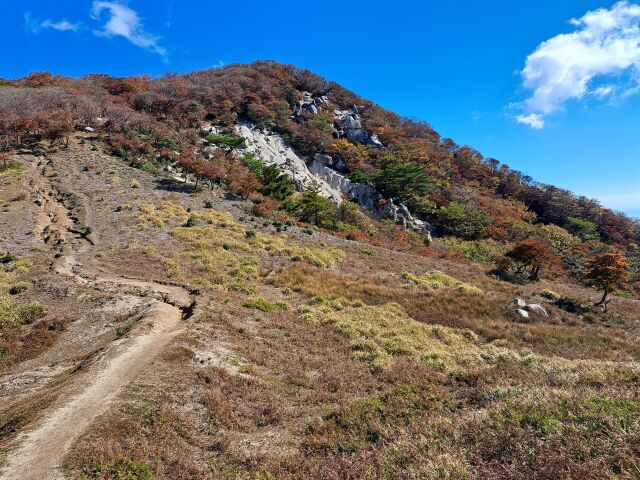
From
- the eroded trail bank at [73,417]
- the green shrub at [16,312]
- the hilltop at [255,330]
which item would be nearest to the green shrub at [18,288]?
the hilltop at [255,330]

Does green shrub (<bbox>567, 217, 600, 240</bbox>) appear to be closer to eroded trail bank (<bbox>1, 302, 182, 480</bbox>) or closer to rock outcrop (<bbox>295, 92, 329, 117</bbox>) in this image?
rock outcrop (<bbox>295, 92, 329, 117</bbox>)

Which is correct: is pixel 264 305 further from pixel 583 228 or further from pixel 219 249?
pixel 583 228

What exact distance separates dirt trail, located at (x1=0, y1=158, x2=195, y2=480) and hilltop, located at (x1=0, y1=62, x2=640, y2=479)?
2.6 inches

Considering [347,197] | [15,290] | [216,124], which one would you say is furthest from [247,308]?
[216,124]

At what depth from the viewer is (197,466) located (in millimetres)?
6996

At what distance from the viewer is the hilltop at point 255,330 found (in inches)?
254

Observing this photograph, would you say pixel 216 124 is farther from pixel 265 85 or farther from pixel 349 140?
pixel 349 140

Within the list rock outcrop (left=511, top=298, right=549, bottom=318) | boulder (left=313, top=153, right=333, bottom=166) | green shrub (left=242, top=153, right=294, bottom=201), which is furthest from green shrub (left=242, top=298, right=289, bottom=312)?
boulder (left=313, top=153, right=333, bottom=166)

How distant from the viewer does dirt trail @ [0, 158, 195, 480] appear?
20.5ft

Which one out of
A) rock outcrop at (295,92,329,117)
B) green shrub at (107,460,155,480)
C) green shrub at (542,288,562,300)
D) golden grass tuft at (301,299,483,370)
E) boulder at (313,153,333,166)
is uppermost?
rock outcrop at (295,92,329,117)

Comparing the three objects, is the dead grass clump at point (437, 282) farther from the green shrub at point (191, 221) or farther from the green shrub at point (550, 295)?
the green shrub at point (191, 221)

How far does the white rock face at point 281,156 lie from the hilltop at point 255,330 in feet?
13.3

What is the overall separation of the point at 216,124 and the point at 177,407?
2620 inches

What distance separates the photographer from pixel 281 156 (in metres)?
67.8
